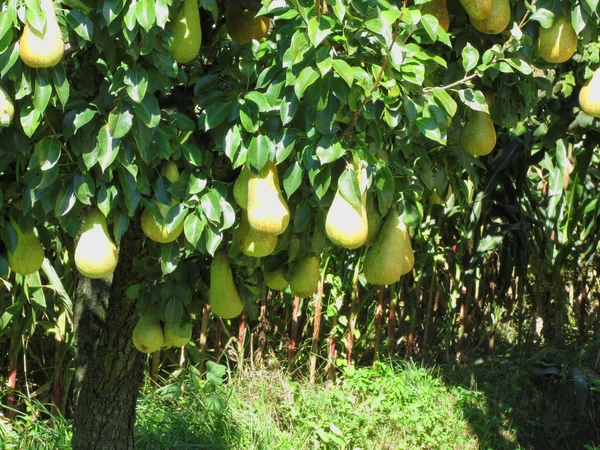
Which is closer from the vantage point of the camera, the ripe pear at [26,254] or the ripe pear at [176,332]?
the ripe pear at [26,254]

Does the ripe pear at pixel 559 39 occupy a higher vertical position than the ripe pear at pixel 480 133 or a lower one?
higher

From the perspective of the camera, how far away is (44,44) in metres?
1.39

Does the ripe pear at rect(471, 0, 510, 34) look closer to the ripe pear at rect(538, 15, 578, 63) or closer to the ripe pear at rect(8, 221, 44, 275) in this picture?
the ripe pear at rect(538, 15, 578, 63)

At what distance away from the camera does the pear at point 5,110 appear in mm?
1460

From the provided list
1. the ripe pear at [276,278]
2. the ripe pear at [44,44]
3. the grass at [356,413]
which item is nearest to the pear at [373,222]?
the ripe pear at [276,278]

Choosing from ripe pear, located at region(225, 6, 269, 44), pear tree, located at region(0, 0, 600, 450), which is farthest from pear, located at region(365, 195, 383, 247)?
ripe pear, located at region(225, 6, 269, 44)

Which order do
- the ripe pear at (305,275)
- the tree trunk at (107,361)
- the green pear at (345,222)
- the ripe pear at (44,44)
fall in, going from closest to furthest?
the ripe pear at (44,44), the green pear at (345,222), the ripe pear at (305,275), the tree trunk at (107,361)

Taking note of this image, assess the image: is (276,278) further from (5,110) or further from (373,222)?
(5,110)

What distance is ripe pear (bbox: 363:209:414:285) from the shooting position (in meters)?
1.75

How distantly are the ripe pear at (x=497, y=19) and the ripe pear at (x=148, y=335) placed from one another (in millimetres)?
992

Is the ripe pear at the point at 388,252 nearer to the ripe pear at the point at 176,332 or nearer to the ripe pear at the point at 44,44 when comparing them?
the ripe pear at the point at 176,332

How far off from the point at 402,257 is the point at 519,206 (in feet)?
8.83

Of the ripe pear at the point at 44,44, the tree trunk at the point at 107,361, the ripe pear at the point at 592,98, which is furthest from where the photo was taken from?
the tree trunk at the point at 107,361

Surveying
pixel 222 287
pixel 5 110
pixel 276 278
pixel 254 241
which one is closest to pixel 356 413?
pixel 276 278
